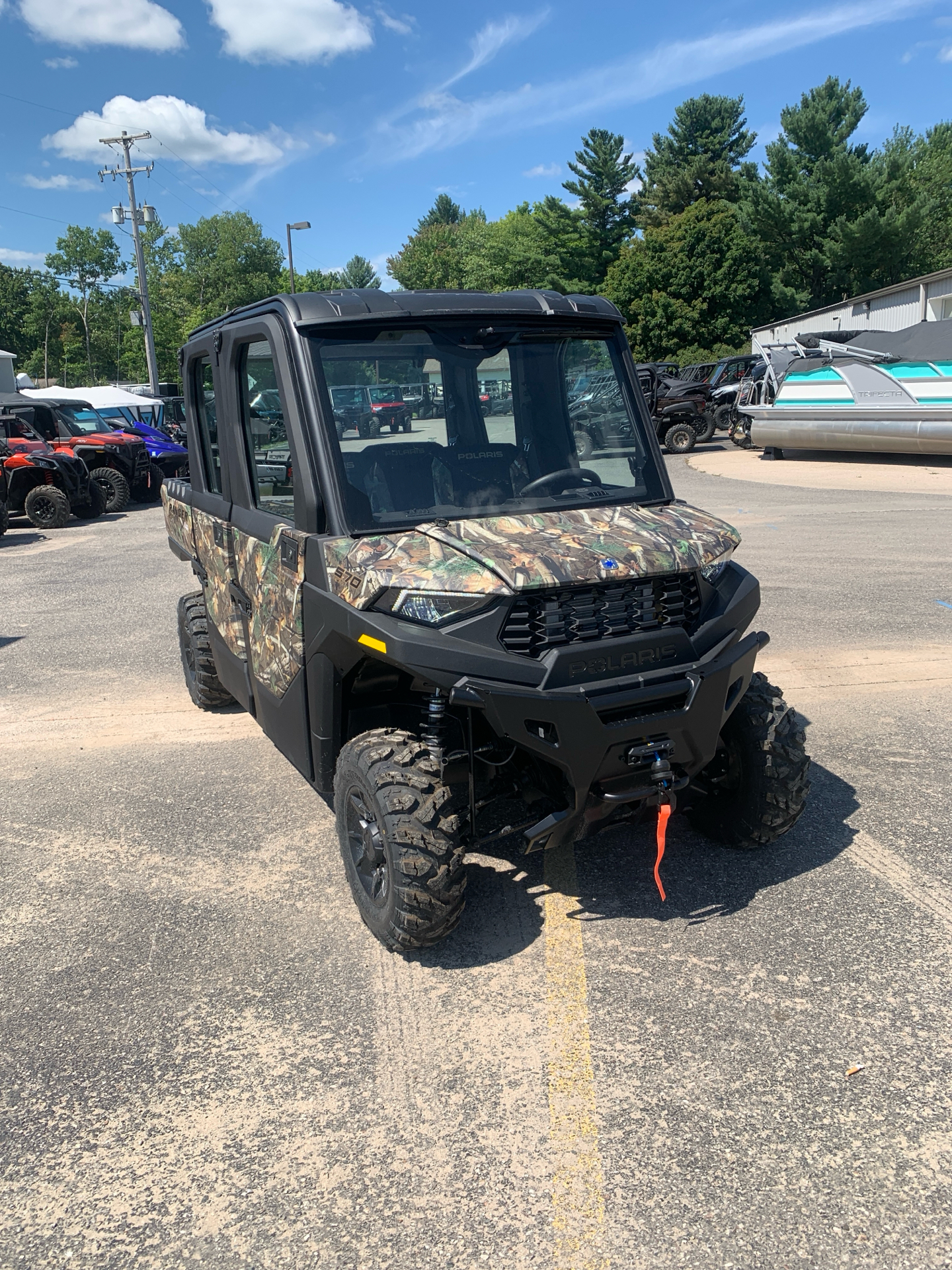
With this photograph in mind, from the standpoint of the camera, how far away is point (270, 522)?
4.03 meters

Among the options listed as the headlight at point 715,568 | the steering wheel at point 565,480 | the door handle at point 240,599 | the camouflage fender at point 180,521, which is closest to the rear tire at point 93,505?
the camouflage fender at point 180,521

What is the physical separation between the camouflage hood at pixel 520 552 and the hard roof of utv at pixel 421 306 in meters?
0.82

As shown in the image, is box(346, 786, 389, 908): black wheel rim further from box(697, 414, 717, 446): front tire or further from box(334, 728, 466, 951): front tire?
box(697, 414, 717, 446): front tire

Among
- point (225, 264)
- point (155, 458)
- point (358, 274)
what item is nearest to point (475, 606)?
point (155, 458)

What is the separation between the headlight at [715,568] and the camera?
11.5 feet

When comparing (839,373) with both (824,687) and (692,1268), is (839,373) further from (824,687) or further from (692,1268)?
(692,1268)

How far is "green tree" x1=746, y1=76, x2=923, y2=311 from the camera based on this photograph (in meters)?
46.0

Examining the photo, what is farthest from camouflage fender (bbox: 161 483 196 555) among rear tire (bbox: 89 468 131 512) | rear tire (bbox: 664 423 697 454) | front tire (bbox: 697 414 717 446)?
front tire (bbox: 697 414 717 446)

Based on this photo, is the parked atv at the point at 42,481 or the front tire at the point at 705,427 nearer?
the parked atv at the point at 42,481

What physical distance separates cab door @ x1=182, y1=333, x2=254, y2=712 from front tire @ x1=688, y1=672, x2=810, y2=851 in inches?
87.0

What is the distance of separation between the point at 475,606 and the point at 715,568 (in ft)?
3.26

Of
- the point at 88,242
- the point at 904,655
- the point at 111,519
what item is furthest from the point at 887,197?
the point at 88,242

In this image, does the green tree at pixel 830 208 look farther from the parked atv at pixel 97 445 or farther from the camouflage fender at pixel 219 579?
the camouflage fender at pixel 219 579

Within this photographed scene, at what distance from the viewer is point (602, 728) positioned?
312 cm
